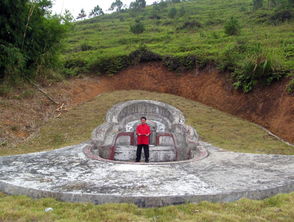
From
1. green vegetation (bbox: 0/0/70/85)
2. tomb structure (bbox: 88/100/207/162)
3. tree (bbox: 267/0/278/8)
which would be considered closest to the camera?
tomb structure (bbox: 88/100/207/162)

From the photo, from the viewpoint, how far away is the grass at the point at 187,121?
3.40 m

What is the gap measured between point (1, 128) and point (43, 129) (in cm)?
128

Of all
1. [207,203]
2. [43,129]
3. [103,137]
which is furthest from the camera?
[43,129]

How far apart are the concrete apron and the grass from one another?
0.17 metres

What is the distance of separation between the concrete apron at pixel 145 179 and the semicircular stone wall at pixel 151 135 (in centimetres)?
157

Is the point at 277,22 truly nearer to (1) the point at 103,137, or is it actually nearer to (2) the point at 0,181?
(1) the point at 103,137

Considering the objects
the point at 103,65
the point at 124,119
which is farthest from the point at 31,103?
the point at 103,65

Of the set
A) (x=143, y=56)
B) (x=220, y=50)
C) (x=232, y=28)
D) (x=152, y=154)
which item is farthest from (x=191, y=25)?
(x=152, y=154)

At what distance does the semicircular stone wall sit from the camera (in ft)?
26.2

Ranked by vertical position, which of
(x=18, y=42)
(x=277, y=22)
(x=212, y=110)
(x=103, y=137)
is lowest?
(x=103, y=137)

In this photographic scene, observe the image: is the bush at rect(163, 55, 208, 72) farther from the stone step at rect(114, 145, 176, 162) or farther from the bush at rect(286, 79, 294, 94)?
the stone step at rect(114, 145, 176, 162)

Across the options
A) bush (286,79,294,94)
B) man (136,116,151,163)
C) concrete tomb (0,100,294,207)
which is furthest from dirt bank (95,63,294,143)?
man (136,116,151,163)

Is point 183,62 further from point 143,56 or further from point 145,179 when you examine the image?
point 145,179

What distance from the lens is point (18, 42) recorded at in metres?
10.4
